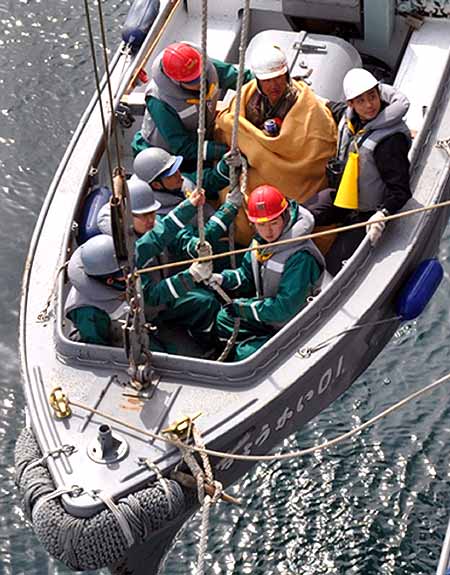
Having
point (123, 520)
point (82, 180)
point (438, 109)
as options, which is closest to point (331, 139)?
point (438, 109)

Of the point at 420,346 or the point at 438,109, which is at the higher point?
the point at 438,109

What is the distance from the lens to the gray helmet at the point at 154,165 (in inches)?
291

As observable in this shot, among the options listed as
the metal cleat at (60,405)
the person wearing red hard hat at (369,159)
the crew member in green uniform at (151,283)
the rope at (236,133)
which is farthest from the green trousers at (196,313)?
the metal cleat at (60,405)

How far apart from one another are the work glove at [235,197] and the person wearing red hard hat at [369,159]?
48cm

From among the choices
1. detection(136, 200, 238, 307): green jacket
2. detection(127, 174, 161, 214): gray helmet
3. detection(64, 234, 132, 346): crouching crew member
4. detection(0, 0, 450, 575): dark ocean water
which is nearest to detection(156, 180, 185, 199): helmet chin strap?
detection(136, 200, 238, 307): green jacket

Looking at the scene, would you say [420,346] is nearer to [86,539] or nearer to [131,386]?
[131,386]

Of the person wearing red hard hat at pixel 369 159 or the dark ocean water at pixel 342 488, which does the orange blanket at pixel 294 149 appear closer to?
the person wearing red hard hat at pixel 369 159

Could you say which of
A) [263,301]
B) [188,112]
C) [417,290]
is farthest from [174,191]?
[417,290]

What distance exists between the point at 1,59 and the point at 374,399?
523 cm

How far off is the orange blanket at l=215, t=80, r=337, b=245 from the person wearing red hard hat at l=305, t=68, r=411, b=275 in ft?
0.42

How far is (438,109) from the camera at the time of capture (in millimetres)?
8281

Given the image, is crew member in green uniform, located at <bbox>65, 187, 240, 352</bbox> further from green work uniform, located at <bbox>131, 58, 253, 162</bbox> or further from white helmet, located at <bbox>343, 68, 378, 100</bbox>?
white helmet, located at <bbox>343, 68, 378, 100</bbox>

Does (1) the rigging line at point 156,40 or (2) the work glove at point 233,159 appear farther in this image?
(1) the rigging line at point 156,40

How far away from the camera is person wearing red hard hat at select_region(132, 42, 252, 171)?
25.4ft
